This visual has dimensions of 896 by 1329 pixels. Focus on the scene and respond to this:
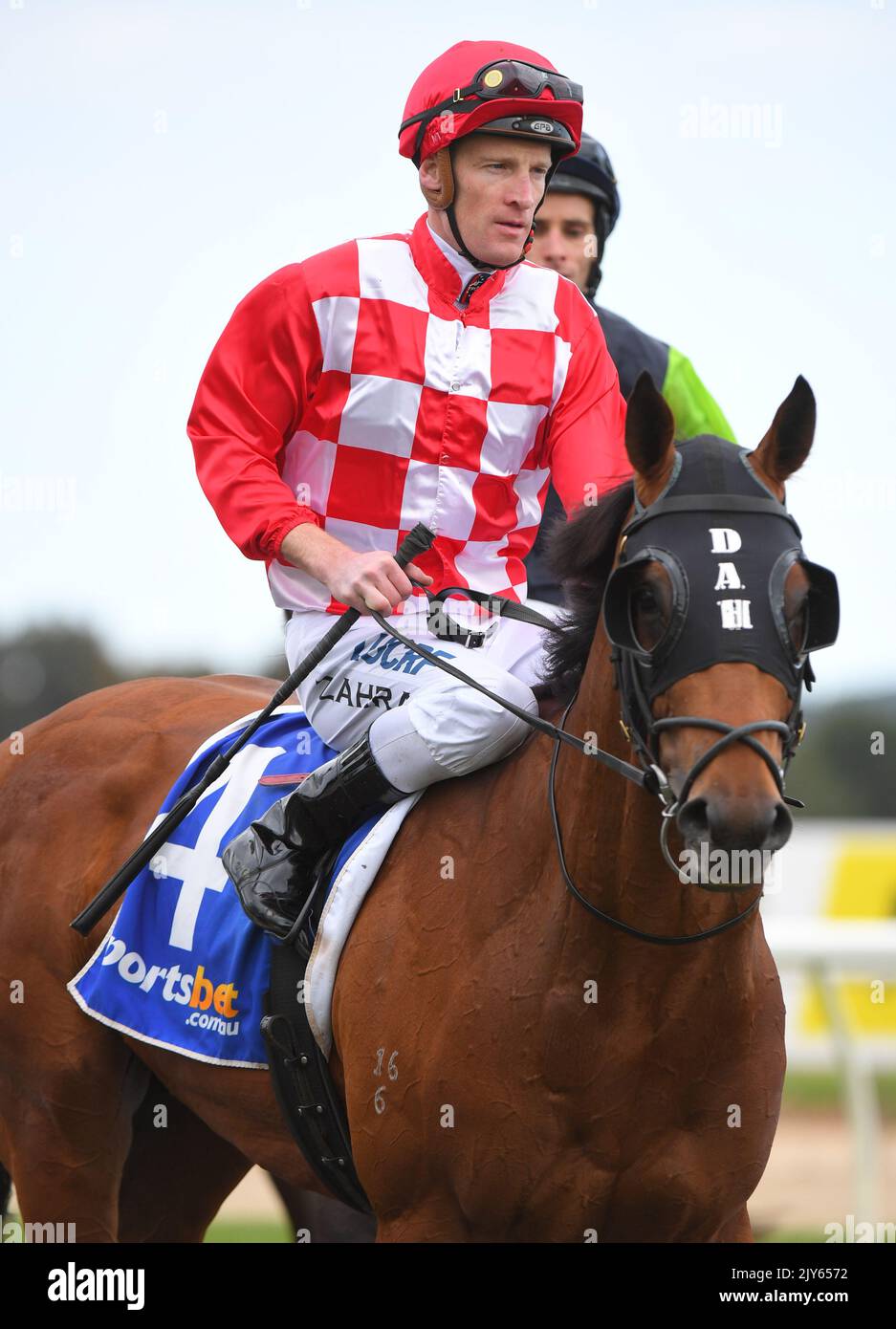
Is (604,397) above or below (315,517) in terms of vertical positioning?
above

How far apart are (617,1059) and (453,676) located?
82 cm

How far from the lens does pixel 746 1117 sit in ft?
9.88

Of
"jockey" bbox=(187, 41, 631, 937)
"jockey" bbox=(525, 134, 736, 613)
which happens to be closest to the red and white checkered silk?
Result: "jockey" bbox=(187, 41, 631, 937)

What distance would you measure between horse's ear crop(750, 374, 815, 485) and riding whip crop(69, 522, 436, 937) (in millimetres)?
744

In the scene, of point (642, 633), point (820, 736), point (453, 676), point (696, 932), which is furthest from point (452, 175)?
point (820, 736)

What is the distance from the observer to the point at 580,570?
119 inches

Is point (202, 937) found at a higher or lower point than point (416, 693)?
lower

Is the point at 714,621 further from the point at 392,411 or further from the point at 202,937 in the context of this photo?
the point at 202,937

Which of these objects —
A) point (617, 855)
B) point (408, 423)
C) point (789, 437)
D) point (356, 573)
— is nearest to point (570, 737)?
point (617, 855)

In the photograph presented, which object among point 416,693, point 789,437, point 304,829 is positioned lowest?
point 304,829

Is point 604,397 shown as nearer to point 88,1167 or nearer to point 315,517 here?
point 315,517

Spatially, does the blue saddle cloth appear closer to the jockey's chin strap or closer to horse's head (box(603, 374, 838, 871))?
the jockey's chin strap

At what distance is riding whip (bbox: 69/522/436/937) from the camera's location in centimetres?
338

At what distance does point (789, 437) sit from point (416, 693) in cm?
94
